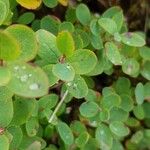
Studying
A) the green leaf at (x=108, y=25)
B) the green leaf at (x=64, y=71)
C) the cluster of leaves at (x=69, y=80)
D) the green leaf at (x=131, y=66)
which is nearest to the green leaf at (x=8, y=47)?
the cluster of leaves at (x=69, y=80)

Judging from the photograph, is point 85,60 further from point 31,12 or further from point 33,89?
point 31,12

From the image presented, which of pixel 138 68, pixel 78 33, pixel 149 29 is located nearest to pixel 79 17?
pixel 78 33

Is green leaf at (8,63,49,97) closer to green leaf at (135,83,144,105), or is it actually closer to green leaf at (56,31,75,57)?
green leaf at (56,31,75,57)

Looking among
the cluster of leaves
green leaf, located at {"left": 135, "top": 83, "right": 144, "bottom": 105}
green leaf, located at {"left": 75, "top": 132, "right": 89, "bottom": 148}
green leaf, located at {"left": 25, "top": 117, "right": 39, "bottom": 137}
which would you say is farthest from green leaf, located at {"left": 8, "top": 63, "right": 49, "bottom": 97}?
green leaf, located at {"left": 135, "top": 83, "right": 144, "bottom": 105}

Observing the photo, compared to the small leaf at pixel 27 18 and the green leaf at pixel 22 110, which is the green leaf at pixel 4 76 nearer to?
the green leaf at pixel 22 110

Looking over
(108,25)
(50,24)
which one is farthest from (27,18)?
(108,25)

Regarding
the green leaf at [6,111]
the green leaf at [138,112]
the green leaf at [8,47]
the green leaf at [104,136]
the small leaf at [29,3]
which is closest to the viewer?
the green leaf at [8,47]
